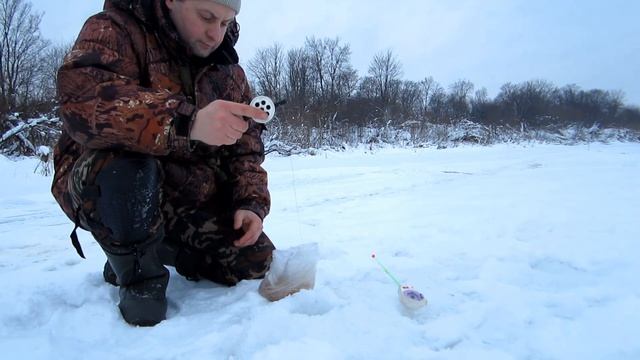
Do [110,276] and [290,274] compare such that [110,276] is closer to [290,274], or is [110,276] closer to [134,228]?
[134,228]

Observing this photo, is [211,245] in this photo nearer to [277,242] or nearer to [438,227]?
[277,242]

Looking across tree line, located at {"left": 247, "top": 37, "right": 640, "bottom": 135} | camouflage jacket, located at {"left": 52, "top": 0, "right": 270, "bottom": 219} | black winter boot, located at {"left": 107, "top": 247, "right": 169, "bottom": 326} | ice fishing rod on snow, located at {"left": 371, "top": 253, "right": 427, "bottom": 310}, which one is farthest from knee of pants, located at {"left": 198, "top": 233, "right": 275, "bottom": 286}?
tree line, located at {"left": 247, "top": 37, "right": 640, "bottom": 135}

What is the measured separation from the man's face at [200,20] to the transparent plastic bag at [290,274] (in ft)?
2.88

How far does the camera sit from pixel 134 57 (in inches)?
55.5

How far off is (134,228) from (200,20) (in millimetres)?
766

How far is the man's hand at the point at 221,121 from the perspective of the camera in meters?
1.13

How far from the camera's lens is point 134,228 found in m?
1.30

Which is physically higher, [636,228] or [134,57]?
[134,57]

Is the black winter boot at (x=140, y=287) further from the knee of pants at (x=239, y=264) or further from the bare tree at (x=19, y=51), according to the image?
the bare tree at (x=19, y=51)

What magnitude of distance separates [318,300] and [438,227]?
1.31 m

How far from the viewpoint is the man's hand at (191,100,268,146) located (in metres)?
1.13

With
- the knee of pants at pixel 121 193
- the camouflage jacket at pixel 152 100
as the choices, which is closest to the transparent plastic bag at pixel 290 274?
the camouflage jacket at pixel 152 100

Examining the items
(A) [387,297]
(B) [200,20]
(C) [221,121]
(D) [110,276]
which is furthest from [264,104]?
(D) [110,276]

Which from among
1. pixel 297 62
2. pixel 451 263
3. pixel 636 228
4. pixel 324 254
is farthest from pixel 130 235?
pixel 297 62
